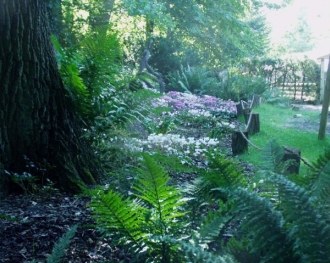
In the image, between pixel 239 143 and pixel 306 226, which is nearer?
pixel 306 226

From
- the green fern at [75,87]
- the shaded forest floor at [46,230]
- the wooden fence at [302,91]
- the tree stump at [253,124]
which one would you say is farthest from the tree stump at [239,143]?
the wooden fence at [302,91]

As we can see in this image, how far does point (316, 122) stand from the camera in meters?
10.8

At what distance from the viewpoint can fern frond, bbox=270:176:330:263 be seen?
3.65 feet

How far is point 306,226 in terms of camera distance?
1136mm

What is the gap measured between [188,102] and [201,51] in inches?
298

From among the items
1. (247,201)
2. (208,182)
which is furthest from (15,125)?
(247,201)

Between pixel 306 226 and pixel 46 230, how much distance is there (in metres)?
1.65

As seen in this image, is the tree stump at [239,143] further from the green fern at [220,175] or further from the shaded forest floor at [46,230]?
the green fern at [220,175]

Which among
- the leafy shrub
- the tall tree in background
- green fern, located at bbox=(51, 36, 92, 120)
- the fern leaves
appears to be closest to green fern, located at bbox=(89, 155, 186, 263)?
the fern leaves

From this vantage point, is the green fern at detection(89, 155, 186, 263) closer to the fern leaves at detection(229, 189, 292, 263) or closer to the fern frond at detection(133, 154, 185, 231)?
the fern frond at detection(133, 154, 185, 231)

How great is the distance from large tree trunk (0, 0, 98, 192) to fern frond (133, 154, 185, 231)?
1433 millimetres

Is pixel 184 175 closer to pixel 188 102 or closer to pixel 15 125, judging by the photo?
pixel 15 125

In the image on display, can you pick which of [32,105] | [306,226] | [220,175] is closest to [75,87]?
[32,105]

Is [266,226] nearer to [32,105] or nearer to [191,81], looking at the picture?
[32,105]
